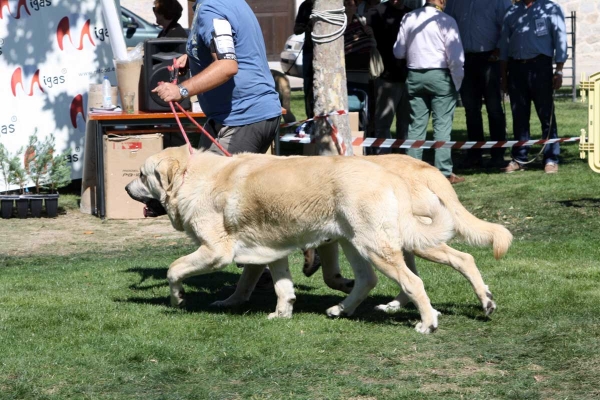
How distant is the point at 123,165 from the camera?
1058cm

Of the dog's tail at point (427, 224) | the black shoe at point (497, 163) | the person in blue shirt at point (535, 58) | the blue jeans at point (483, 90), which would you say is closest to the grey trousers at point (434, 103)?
the blue jeans at point (483, 90)

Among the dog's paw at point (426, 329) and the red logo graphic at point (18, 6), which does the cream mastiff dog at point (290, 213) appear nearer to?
the dog's paw at point (426, 329)

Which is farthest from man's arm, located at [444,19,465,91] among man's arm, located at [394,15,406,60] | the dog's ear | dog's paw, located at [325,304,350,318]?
the dog's ear

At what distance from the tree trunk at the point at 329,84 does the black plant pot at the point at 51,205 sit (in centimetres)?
359

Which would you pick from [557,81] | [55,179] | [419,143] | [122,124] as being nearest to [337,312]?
[122,124]

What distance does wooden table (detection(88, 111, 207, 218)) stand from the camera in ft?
34.5

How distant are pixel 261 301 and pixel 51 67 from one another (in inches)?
252

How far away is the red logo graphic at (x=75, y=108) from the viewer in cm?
1221

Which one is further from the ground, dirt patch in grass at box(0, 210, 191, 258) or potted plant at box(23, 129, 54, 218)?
potted plant at box(23, 129, 54, 218)

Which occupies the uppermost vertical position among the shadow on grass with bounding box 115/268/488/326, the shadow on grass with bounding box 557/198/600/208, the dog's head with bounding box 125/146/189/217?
the dog's head with bounding box 125/146/189/217

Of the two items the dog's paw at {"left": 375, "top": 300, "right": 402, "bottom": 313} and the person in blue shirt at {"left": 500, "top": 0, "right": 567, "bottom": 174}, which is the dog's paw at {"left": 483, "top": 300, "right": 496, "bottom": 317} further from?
the person in blue shirt at {"left": 500, "top": 0, "right": 567, "bottom": 174}

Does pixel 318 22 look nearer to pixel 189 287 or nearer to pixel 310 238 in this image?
pixel 189 287

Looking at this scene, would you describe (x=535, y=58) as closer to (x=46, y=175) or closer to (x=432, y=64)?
(x=432, y=64)

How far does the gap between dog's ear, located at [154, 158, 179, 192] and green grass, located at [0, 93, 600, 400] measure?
0.85 m
